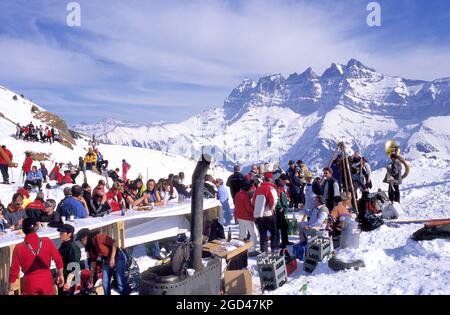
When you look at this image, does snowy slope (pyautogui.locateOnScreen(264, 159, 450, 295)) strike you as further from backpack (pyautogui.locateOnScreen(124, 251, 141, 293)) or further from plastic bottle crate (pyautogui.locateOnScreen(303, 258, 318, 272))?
backpack (pyautogui.locateOnScreen(124, 251, 141, 293))

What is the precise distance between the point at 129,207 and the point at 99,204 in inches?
61.0

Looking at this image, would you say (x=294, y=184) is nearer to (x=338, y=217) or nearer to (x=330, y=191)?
(x=330, y=191)

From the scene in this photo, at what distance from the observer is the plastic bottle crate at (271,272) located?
7781 millimetres

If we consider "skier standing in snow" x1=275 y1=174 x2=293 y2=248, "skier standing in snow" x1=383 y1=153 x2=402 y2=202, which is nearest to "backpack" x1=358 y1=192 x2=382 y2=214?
"skier standing in snow" x1=383 y1=153 x2=402 y2=202

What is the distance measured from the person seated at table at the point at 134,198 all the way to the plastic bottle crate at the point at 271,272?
194 inches

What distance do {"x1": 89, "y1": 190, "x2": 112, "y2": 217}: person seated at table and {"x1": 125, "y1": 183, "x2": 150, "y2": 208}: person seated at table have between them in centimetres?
115

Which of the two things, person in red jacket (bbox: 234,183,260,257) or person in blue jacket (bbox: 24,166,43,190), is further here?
person in blue jacket (bbox: 24,166,43,190)

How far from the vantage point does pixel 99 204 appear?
10.7 metres

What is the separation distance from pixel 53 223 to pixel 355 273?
246 inches

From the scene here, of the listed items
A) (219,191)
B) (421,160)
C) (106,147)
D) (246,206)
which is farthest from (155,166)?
(246,206)

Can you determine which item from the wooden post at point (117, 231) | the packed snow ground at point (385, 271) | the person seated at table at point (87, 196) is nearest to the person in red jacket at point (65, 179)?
the person seated at table at point (87, 196)

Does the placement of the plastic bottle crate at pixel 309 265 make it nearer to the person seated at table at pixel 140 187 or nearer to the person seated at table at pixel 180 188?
the person seated at table at pixel 180 188

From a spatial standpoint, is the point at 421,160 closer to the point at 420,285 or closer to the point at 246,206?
the point at 246,206

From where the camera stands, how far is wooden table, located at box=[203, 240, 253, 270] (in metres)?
8.57
